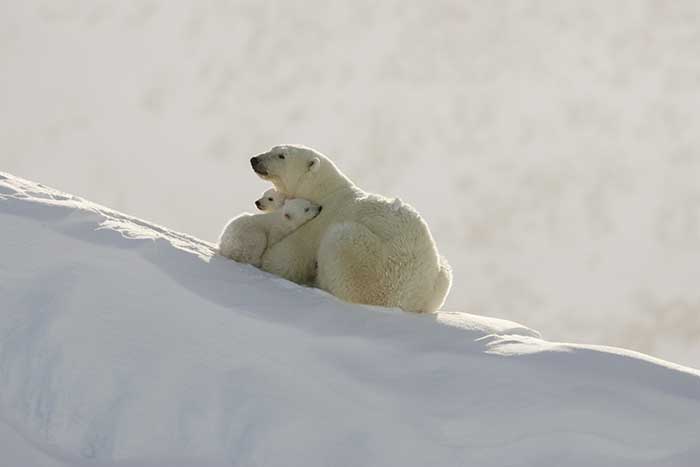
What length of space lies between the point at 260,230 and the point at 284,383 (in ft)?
5.44

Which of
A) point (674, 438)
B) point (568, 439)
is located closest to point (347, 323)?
point (568, 439)

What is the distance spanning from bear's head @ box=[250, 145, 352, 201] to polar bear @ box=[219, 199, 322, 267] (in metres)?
0.15

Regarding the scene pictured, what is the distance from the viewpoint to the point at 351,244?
18.1 feet

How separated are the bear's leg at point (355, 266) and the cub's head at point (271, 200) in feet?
2.52

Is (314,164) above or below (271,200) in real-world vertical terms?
above

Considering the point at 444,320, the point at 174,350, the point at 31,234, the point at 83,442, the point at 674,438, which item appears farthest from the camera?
the point at 31,234

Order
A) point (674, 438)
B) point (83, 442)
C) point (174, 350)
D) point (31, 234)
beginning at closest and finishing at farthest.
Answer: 1. point (674, 438)
2. point (83, 442)
3. point (174, 350)
4. point (31, 234)

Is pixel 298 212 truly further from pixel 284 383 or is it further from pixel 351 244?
pixel 284 383

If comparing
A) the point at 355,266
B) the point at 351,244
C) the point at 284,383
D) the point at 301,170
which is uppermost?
→ the point at 301,170

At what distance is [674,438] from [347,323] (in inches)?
65.2

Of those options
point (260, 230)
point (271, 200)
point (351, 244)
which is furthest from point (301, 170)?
point (351, 244)

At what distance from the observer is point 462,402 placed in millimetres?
4359

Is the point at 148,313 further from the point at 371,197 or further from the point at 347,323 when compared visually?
the point at 371,197

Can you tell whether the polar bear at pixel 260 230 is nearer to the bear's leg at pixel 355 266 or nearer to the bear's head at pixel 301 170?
the bear's head at pixel 301 170
